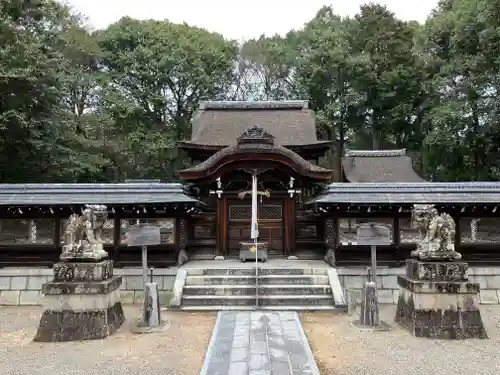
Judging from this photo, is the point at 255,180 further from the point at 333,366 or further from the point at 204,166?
the point at 333,366

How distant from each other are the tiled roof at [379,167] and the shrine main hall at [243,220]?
311 inches

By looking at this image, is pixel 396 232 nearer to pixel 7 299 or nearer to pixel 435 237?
pixel 435 237

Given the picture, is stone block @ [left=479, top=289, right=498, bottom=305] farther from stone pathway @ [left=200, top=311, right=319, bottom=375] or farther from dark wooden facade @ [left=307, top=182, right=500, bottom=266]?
stone pathway @ [left=200, top=311, right=319, bottom=375]

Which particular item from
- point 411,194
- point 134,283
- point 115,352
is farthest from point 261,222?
point 115,352

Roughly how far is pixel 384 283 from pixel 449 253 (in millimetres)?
3733

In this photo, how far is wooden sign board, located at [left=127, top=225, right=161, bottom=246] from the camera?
862 cm

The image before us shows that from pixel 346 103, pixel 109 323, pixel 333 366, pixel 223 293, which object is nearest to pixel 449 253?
pixel 333 366

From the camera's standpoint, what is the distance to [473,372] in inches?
237

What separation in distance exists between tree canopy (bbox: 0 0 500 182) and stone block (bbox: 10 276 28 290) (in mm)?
8623

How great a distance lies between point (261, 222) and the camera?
14.4m

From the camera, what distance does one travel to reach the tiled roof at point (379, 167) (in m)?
21.0

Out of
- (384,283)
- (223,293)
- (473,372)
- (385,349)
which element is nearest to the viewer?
(473,372)

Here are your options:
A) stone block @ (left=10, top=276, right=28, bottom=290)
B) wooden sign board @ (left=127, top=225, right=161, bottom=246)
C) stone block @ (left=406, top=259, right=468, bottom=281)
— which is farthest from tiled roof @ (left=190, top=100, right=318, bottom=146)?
stone block @ (left=406, top=259, right=468, bottom=281)

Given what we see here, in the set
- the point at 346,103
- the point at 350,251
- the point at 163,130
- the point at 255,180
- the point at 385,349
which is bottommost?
the point at 385,349
